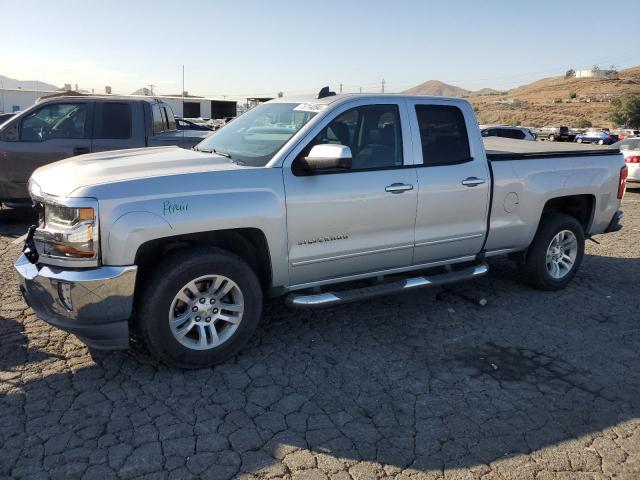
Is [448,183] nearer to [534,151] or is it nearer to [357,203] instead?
[357,203]

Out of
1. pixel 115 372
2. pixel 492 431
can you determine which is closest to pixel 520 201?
pixel 492 431

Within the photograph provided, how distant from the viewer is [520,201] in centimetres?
539

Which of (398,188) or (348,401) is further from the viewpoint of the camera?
(398,188)

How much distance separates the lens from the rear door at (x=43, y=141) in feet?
26.7

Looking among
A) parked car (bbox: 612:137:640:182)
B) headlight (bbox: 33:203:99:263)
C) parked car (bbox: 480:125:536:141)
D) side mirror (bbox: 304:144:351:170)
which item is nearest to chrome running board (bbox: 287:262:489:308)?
side mirror (bbox: 304:144:351:170)

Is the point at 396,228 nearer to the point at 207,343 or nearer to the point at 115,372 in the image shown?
the point at 207,343

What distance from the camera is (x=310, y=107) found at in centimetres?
463

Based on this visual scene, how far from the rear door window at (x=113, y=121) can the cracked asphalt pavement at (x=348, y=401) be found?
370cm

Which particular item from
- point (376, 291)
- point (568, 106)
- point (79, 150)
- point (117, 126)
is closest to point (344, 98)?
point (376, 291)

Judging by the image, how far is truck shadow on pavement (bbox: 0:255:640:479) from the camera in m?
3.04

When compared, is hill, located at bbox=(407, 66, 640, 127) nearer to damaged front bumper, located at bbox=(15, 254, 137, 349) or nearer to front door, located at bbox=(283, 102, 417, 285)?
front door, located at bbox=(283, 102, 417, 285)

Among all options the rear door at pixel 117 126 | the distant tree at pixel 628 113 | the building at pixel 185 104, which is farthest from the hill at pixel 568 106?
the rear door at pixel 117 126

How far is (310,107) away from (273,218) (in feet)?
3.93

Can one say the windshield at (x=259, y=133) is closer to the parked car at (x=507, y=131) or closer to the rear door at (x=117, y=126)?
the rear door at (x=117, y=126)
